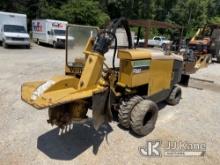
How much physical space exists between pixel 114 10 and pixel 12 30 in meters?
20.8

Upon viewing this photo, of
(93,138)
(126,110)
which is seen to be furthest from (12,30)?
(126,110)

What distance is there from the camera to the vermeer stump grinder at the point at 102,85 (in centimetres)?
348

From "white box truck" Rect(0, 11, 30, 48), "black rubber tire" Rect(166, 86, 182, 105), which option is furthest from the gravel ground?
"white box truck" Rect(0, 11, 30, 48)

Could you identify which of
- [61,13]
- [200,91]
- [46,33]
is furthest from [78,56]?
[61,13]

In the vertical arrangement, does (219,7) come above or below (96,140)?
Answer: above

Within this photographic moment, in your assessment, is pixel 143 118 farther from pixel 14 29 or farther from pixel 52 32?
pixel 52 32

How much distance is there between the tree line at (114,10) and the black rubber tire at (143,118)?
20.9 metres

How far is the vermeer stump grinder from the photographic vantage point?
348 centimetres

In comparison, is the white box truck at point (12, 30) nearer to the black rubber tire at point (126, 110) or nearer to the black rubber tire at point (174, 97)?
the black rubber tire at point (174, 97)

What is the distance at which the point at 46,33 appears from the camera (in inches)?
787

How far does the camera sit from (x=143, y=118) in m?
4.31

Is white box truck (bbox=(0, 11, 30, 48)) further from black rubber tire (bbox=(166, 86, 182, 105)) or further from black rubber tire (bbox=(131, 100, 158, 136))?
black rubber tire (bbox=(131, 100, 158, 136))

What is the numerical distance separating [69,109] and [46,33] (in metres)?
17.3

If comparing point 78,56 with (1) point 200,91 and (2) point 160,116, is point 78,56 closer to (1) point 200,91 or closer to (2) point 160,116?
(2) point 160,116
